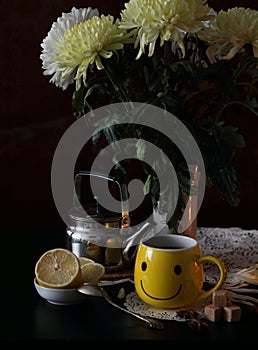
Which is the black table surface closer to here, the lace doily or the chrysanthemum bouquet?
the lace doily

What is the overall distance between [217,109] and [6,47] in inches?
40.0

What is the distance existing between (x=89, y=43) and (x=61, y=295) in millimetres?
460

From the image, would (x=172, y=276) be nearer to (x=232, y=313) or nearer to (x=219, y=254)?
(x=232, y=313)

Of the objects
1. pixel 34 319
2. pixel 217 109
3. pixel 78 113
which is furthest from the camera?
pixel 78 113

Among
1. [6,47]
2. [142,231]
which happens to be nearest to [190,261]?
[142,231]

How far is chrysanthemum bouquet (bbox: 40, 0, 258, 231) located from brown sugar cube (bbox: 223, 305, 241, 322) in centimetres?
19

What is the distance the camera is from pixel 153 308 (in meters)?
1.15

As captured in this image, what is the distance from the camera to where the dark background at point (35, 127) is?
201 cm

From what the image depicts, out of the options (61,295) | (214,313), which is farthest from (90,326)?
(214,313)

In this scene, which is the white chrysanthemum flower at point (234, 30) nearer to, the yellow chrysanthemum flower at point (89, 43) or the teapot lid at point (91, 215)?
the yellow chrysanthemum flower at point (89, 43)

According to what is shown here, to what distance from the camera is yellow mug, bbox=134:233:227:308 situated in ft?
3.67

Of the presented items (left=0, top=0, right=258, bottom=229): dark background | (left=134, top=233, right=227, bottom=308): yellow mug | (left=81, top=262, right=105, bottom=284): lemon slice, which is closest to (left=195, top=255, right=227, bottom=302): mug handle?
(left=134, top=233, right=227, bottom=308): yellow mug

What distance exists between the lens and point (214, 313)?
1088mm

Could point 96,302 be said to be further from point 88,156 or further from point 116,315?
point 88,156
